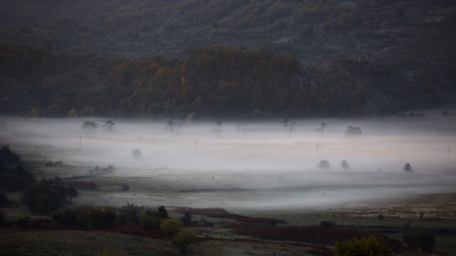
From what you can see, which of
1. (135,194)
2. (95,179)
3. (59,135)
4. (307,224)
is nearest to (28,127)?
(59,135)

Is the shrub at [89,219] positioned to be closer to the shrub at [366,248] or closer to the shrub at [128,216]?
the shrub at [128,216]

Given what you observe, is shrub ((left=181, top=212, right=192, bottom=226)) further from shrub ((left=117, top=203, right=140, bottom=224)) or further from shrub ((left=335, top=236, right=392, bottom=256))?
shrub ((left=335, top=236, right=392, bottom=256))

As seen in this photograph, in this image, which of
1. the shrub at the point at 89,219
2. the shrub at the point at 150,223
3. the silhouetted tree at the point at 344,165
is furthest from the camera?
the silhouetted tree at the point at 344,165

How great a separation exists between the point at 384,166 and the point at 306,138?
38132mm

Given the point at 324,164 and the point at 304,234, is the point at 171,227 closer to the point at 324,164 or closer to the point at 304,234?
the point at 304,234

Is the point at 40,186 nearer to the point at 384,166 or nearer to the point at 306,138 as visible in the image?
the point at 384,166

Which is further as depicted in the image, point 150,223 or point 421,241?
point 150,223

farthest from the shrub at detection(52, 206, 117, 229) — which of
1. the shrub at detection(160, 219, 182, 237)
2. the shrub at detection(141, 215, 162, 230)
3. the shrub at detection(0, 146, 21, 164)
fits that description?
the shrub at detection(0, 146, 21, 164)

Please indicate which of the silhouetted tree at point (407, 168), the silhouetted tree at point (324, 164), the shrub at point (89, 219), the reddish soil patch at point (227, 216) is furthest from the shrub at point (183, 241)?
the silhouetted tree at point (407, 168)

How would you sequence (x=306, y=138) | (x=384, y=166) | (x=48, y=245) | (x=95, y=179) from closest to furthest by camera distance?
(x=48, y=245)
(x=95, y=179)
(x=384, y=166)
(x=306, y=138)

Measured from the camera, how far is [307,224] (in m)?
81.7

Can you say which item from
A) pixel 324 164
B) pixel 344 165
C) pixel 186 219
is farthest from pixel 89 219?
pixel 344 165

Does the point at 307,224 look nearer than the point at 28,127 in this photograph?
Yes

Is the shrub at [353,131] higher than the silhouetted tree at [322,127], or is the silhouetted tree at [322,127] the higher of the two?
the silhouetted tree at [322,127]
